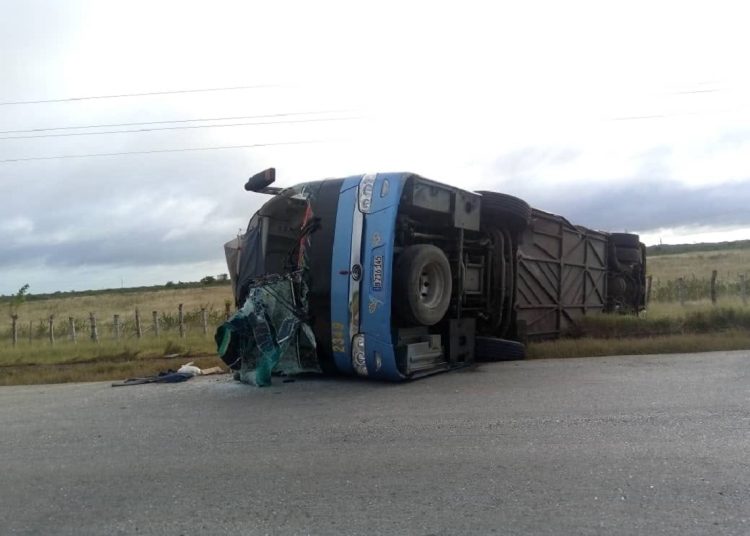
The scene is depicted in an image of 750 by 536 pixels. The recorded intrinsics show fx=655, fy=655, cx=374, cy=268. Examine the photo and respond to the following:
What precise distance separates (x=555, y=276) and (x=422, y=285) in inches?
169

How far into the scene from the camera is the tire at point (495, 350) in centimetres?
937

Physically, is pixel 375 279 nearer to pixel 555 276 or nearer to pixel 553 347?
pixel 553 347

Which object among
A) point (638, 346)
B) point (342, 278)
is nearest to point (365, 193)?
point (342, 278)

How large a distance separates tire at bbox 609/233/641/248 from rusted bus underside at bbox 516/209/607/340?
44.8 inches

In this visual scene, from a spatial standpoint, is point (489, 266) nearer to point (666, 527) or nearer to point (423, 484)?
point (423, 484)

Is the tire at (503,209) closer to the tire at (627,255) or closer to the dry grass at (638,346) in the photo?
the dry grass at (638,346)

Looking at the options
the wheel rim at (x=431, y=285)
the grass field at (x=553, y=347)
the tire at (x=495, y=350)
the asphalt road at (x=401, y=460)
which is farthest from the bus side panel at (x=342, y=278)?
the grass field at (x=553, y=347)

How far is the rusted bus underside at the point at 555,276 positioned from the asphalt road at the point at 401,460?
3.18 m

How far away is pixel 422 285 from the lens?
807cm

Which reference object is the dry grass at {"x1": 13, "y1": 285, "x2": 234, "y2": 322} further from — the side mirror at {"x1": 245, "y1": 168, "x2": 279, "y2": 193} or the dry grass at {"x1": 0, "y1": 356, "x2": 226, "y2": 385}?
the side mirror at {"x1": 245, "y1": 168, "x2": 279, "y2": 193}

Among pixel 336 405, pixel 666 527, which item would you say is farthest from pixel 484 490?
pixel 336 405

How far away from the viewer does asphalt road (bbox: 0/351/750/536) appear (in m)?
3.62

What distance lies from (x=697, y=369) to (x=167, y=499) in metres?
6.38

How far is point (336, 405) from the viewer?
6.60 metres
